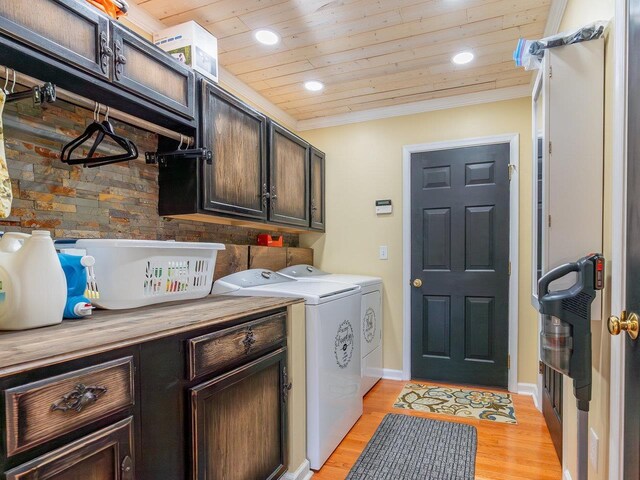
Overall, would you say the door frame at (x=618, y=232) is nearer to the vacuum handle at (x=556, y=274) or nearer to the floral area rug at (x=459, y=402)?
the vacuum handle at (x=556, y=274)

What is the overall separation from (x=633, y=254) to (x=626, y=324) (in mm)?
195

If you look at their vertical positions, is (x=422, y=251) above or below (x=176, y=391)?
above

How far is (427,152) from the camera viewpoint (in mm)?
3195

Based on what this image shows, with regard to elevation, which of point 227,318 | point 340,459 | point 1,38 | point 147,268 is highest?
point 1,38

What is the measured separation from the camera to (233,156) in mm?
2143

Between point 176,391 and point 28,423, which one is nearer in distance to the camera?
point 28,423

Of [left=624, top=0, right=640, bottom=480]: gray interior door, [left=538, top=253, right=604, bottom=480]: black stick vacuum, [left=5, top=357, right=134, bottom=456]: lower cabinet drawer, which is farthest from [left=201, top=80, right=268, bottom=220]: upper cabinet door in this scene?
[left=624, top=0, right=640, bottom=480]: gray interior door

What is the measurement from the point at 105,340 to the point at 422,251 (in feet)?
8.79

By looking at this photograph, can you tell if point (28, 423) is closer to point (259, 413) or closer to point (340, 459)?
point (259, 413)

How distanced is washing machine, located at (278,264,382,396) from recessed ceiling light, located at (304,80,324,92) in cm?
140

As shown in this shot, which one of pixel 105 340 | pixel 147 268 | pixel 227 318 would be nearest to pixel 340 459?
pixel 227 318

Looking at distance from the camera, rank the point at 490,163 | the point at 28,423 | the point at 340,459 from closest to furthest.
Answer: the point at 28,423 < the point at 340,459 < the point at 490,163

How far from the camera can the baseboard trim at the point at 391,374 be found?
327 cm

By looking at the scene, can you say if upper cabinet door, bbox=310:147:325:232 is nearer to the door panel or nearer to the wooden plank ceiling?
the wooden plank ceiling
